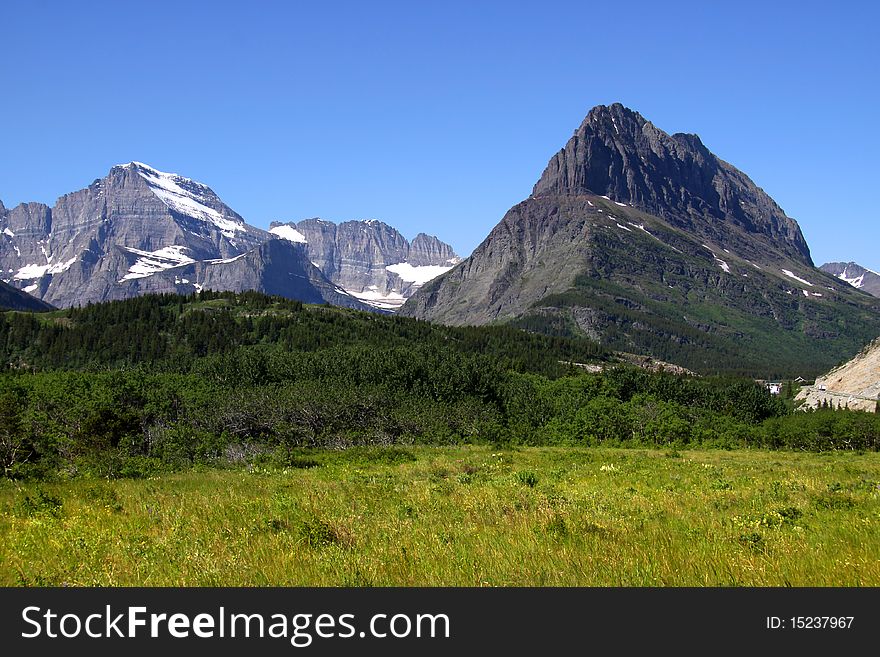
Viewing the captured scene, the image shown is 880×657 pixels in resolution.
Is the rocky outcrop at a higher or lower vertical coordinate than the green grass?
higher

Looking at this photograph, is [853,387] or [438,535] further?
[853,387]

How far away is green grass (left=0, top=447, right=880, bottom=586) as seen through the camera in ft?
32.3

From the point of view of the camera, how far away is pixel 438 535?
12.5 meters

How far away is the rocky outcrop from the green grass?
15759 centimetres

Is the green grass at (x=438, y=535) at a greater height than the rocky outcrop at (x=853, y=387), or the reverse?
the rocky outcrop at (x=853, y=387)

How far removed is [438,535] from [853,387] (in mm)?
194526

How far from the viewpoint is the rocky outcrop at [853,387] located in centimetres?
15712

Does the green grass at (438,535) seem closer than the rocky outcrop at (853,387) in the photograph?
Yes

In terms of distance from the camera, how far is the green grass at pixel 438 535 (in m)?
9.86

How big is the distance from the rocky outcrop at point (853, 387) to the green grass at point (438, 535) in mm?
157593
